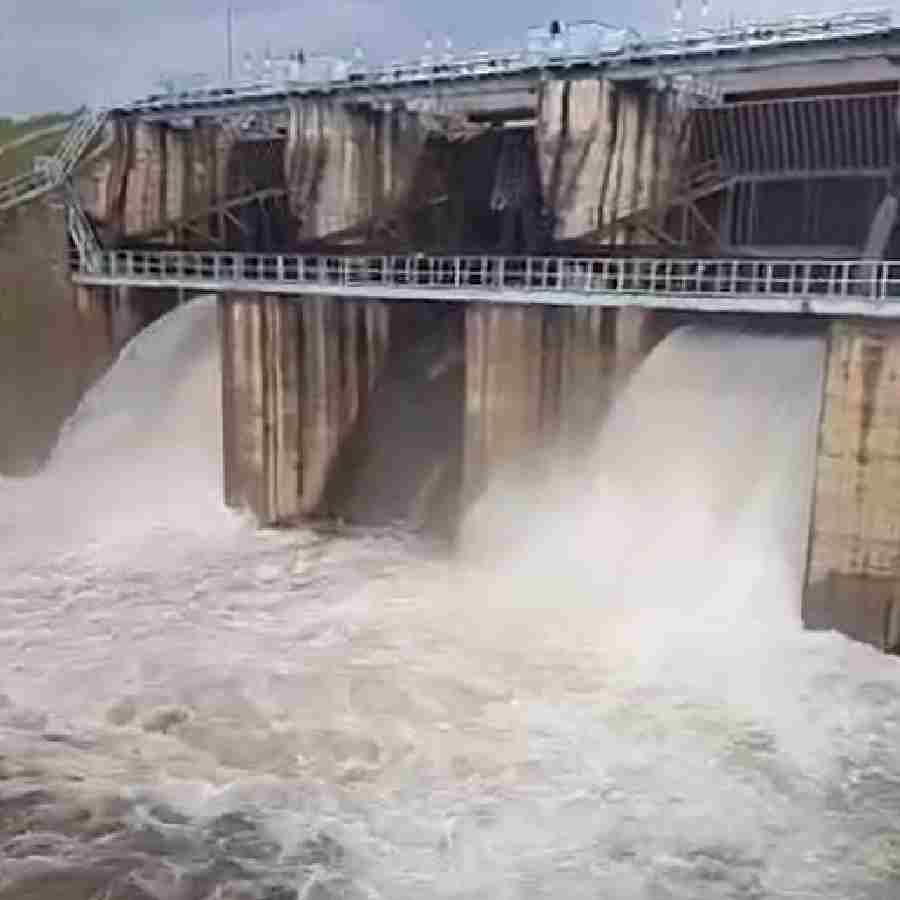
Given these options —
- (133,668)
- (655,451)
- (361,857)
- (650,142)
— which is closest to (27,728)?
(133,668)

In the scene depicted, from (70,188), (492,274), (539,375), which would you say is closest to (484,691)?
(539,375)

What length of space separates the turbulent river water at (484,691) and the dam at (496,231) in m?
0.99

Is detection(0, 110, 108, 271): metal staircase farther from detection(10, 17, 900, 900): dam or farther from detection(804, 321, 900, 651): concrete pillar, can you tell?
detection(804, 321, 900, 651): concrete pillar

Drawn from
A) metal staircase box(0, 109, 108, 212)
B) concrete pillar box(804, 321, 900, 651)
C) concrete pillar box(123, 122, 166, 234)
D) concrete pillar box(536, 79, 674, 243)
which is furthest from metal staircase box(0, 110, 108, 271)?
concrete pillar box(804, 321, 900, 651)

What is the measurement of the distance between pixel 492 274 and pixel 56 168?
384 inches

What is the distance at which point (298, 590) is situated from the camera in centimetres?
1605

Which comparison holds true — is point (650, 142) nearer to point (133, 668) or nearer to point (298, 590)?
point (298, 590)

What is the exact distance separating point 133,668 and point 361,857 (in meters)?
4.83

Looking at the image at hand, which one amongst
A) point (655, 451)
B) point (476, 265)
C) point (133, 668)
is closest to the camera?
point (133, 668)

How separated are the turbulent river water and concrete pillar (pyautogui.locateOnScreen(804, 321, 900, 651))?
18.4 inches

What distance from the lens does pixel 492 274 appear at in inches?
684

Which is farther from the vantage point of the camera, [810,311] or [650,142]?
[650,142]

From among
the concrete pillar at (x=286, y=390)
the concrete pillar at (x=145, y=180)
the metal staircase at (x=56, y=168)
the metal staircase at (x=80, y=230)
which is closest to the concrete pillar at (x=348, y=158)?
the concrete pillar at (x=286, y=390)

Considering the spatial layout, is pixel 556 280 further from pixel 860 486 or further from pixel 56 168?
pixel 56 168
